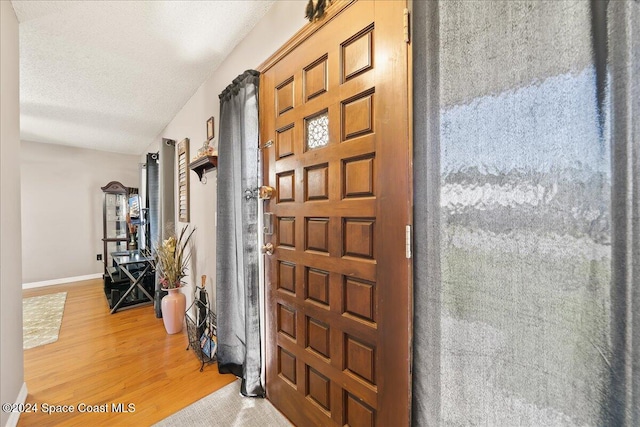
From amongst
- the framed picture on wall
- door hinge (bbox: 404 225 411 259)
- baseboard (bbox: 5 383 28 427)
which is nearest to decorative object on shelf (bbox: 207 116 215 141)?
the framed picture on wall

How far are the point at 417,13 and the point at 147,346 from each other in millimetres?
3103

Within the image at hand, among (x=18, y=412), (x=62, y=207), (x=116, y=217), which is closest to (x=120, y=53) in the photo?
(x=18, y=412)

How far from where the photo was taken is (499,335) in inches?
24.9

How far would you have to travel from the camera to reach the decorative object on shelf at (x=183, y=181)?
2.78 meters

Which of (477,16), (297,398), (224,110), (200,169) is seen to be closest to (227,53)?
(224,110)

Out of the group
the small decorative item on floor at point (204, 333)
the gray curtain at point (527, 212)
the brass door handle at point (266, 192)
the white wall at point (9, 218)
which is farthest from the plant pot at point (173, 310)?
the gray curtain at point (527, 212)

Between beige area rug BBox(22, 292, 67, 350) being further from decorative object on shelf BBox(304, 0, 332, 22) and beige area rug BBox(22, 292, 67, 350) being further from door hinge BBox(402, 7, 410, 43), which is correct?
door hinge BBox(402, 7, 410, 43)

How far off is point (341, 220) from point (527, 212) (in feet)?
2.08

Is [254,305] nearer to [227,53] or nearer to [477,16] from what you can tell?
[477,16]

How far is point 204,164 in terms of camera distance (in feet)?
7.05

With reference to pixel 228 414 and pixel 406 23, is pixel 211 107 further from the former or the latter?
pixel 228 414

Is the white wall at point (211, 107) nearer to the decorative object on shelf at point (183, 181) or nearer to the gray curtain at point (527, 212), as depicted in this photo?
the decorative object on shelf at point (183, 181)

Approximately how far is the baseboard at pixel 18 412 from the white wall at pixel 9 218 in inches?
1.8

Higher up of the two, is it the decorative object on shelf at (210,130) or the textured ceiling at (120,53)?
the textured ceiling at (120,53)
